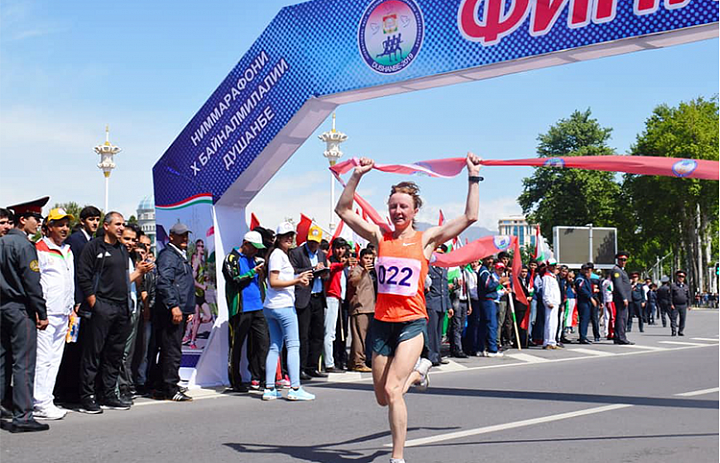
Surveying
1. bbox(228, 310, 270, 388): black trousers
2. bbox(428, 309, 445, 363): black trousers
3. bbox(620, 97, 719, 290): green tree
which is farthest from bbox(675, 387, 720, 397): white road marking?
bbox(620, 97, 719, 290): green tree

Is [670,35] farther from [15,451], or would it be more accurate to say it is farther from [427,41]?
[15,451]

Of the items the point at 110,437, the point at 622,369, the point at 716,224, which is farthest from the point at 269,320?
the point at 716,224

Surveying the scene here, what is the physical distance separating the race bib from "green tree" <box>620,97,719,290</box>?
171ft

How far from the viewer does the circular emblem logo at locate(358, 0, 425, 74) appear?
30.5ft

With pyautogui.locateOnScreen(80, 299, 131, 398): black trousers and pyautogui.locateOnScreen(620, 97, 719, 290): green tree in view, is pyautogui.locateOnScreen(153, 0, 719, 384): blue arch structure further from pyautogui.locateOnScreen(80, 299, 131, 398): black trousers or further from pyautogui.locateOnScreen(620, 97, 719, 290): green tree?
pyautogui.locateOnScreen(620, 97, 719, 290): green tree

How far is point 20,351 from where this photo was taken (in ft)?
23.8

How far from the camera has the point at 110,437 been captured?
22.8 ft

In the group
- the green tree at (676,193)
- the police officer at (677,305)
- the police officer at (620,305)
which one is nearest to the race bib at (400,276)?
the police officer at (620,305)

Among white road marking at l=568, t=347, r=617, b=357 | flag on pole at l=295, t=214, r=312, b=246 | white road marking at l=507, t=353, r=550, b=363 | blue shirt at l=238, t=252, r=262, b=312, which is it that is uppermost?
flag on pole at l=295, t=214, r=312, b=246

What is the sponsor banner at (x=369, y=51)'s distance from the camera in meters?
7.97

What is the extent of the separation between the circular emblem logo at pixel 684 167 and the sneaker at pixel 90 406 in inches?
240

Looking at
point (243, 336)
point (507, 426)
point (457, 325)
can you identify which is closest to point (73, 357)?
point (243, 336)

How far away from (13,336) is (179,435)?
177cm

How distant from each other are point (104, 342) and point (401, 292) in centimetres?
395
